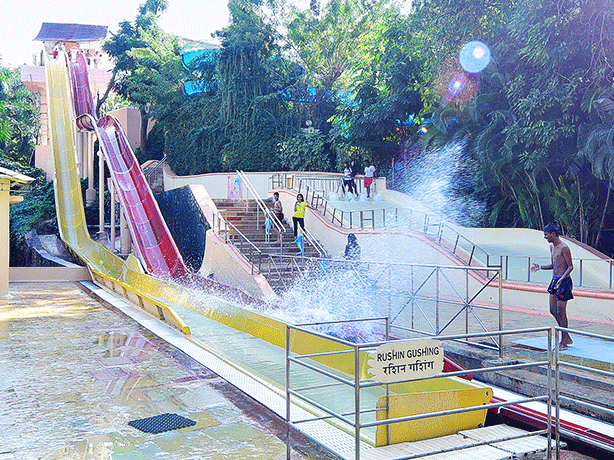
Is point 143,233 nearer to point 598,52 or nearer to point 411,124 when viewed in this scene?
point 411,124

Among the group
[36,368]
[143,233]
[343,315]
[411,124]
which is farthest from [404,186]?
[36,368]

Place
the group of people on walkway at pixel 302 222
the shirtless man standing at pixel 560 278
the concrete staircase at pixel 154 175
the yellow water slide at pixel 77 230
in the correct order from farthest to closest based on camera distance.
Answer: the concrete staircase at pixel 154 175, the group of people on walkway at pixel 302 222, the yellow water slide at pixel 77 230, the shirtless man standing at pixel 560 278

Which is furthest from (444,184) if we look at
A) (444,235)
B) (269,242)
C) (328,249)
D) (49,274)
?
(49,274)

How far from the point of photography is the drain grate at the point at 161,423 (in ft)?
17.8

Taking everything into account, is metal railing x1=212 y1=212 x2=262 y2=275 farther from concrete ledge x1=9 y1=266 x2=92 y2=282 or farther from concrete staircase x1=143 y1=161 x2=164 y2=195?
concrete staircase x1=143 y1=161 x2=164 y2=195

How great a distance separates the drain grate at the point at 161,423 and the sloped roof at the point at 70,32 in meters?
52.0

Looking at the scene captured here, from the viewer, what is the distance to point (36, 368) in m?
7.76

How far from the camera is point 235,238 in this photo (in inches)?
709

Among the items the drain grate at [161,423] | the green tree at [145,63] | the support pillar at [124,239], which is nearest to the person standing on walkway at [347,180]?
the support pillar at [124,239]

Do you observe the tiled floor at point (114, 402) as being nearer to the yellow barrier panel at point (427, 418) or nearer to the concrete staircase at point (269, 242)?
the yellow barrier panel at point (427, 418)

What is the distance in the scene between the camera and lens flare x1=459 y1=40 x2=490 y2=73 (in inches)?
638

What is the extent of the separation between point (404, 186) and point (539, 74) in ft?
32.3

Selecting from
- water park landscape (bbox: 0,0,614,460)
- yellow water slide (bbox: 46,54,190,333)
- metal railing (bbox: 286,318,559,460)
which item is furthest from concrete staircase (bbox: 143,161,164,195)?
metal railing (bbox: 286,318,559,460)

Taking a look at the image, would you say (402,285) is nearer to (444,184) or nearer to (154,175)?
(444,184)
